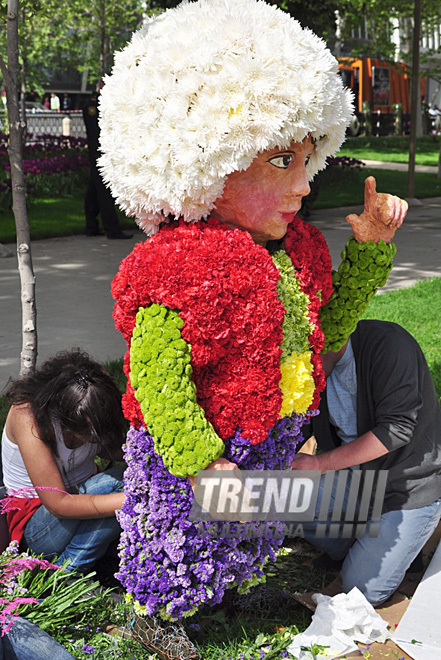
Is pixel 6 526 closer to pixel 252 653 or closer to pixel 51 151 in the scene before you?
pixel 252 653

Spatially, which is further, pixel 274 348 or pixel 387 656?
pixel 387 656

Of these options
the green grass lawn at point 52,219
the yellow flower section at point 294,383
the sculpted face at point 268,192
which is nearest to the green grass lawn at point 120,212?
the green grass lawn at point 52,219

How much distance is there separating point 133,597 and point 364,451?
95 cm

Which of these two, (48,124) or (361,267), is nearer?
(361,267)

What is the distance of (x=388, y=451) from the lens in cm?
286

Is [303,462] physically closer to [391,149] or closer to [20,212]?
[20,212]

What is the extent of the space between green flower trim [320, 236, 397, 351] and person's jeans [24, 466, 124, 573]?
108 cm

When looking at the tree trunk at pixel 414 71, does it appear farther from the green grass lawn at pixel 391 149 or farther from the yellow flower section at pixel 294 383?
the yellow flower section at pixel 294 383

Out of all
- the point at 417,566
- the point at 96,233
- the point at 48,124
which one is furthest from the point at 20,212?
the point at 48,124

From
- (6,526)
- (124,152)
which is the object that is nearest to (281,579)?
(6,526)

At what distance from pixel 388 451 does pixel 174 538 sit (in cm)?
88

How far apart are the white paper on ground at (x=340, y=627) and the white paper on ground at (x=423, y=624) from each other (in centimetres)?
8

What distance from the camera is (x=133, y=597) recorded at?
8.34 feet

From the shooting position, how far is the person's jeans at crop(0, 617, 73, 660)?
7.97 feet
